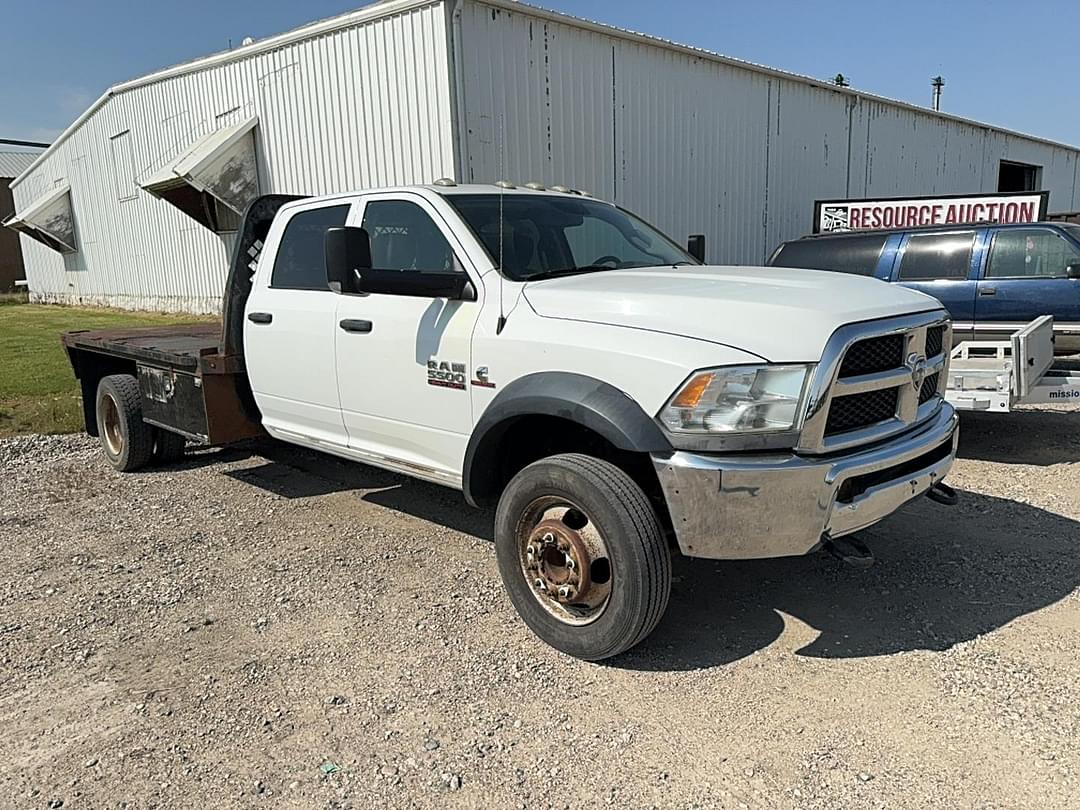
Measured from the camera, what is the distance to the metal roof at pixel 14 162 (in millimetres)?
40906

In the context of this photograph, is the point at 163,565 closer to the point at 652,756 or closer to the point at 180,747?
the point at 180,747

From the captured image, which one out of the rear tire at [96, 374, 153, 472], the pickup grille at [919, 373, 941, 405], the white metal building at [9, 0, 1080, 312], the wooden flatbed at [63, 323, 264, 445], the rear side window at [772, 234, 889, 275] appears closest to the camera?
the pickup grille at [919, 373, 941, 405]

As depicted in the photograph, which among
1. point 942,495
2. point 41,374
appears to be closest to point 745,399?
point 942,495

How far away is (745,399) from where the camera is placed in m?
3.10

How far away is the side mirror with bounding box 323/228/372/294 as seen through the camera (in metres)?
3.83

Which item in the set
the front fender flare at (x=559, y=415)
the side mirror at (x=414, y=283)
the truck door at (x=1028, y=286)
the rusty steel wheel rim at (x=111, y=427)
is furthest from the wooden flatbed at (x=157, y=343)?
the truck door at (x=1028, y=286)

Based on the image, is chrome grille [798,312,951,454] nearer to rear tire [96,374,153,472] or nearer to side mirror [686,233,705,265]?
side mirror [686,233,705,265]

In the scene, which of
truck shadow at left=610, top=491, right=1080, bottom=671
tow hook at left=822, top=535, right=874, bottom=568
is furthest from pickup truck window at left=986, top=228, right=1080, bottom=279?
tow hook at left=822, top=535, right=874, bottom=568

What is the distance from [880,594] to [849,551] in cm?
93

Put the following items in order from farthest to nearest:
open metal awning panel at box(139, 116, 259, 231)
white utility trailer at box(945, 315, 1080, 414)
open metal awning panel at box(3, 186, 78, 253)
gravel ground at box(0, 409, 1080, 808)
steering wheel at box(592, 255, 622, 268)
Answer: open metal awning panel at box(3, 186, 78, 253), open metal awning panel at box(139, 116, 259, 231), white utility trailer at box(945, 315, 1080, 414), steering wheel at box(592, 255, 622, 268), gravel ground at box(0, 409, 1080, 808)

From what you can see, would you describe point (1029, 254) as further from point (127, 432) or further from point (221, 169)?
point (221, 169)

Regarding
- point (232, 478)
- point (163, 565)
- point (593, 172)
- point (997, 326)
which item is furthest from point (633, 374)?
point (593, 172)

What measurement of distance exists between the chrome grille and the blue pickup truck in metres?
5.61

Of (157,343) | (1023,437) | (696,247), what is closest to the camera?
(696,247)
